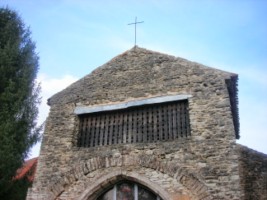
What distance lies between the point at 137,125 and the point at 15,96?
4.51 meters

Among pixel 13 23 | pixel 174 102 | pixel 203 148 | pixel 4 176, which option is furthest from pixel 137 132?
pixel 13 23

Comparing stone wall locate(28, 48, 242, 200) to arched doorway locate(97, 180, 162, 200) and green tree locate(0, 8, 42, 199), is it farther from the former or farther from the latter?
green tree locate(0, 8, 42, 199)

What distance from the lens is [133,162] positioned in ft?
25.7

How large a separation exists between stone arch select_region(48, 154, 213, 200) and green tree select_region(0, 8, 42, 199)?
1.93 metres

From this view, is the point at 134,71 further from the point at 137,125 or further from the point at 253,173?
the point at 253,173

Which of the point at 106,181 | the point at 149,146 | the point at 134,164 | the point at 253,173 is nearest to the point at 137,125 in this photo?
the point at 149,146

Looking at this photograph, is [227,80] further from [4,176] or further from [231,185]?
[4,176]

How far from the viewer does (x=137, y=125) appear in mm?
8500

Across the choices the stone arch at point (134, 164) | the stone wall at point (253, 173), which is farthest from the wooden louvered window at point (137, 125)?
the stone wall at point (253, 173)

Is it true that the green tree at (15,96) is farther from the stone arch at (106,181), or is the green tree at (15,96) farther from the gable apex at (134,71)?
the stone arch at (106,181)

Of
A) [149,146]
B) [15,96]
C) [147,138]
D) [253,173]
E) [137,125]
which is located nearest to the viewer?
[253,173]

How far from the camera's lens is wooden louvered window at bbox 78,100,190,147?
815 centimetres

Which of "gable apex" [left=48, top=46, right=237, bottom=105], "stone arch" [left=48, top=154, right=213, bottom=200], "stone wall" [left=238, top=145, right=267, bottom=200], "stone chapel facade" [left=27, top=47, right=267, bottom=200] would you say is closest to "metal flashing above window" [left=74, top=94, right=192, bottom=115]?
"stone chapel facade" [left=27, top=47, right=267, bottom=200]

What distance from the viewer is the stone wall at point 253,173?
22.4 feet
